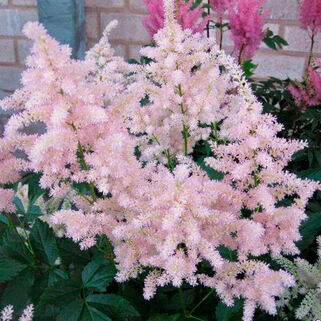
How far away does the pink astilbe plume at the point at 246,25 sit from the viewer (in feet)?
4.04

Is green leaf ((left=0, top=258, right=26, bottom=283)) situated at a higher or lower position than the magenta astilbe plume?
lower

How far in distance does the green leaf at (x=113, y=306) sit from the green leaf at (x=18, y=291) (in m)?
0.21

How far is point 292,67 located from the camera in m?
2.17

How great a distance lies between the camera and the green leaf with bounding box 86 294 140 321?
2.55 ft


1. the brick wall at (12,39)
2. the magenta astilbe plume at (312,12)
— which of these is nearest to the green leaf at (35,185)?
the magenta astilbe plume at (312,12)

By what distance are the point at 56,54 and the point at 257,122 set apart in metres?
0.33

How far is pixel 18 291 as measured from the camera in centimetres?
94

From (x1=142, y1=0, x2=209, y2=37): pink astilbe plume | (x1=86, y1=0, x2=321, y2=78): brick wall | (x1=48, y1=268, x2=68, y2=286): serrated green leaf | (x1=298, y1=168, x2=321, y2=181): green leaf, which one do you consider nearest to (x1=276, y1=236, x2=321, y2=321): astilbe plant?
(x1=298, y1=168, x2=321, y2=181): green leaf

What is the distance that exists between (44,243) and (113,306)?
0.27 meters

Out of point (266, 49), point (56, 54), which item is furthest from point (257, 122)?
point (266, 49)

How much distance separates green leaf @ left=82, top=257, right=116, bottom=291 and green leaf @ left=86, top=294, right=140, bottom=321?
2cm

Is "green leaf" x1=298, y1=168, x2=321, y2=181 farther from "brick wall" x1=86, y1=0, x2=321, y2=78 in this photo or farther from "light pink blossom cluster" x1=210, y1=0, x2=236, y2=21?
"brick wall" x1=86, y1=0, x2=321, y2=78

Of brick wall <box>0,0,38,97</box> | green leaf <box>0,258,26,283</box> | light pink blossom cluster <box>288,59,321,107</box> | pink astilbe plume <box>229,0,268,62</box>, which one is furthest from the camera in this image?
brick wall <box>0,0,38,97</box>

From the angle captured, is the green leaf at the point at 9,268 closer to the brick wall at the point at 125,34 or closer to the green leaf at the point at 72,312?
the green leaf at the point at 72,312
